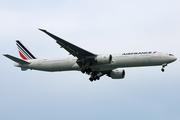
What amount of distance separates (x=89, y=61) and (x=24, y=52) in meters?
12.0

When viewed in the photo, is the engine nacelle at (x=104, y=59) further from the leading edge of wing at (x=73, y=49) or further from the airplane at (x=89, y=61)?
the leading edge of wing at (x=73, y=49)

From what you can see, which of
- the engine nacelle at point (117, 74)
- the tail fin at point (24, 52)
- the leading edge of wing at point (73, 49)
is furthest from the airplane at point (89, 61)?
the engine nacelle at point (117, 74)

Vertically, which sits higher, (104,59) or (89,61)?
(104,59)

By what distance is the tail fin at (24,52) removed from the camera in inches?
1868

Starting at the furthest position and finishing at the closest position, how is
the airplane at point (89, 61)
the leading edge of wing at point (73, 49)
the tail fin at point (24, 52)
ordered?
the tail fin at point (24, 52) → the airplane at point (89, 61) → the leading edge of wing at point (73, 49)

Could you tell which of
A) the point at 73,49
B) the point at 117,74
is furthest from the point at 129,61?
the point at 73,49

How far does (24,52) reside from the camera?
48188 mm

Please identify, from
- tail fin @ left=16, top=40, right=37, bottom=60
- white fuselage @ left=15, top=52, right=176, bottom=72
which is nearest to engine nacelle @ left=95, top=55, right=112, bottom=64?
white fuselage @ left=15, top=52, right=176, bottom=72

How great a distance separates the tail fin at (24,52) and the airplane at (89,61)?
5.30 ft

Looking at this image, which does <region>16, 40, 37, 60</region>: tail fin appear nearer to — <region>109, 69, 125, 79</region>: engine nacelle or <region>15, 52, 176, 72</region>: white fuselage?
<region>15, 52, 176, 72</region>: white fuselage

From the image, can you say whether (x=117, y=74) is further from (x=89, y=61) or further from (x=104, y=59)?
(x=104, y=59)

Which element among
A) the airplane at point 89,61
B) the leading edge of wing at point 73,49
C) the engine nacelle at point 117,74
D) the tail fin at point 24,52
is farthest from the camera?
the tail fin at point 24,52

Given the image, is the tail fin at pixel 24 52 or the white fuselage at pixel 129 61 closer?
the white fuselage at pixel 129 61

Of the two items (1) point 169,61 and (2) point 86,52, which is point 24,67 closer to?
(2) point 86,52
